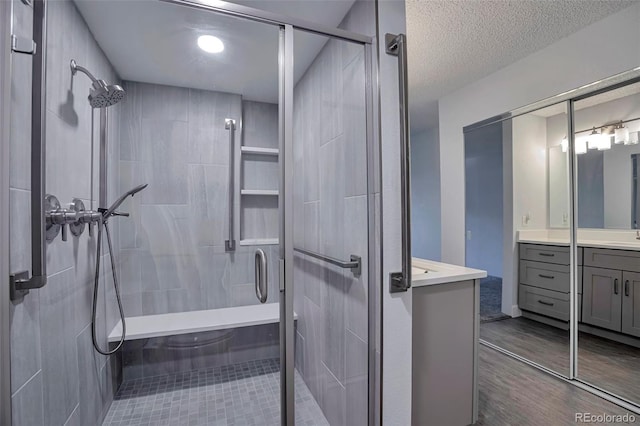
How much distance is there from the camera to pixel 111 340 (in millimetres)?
1498

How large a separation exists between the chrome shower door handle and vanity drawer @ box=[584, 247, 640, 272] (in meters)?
2.38

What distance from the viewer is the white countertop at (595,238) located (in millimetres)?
1970

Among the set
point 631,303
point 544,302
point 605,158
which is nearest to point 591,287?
point 631,303

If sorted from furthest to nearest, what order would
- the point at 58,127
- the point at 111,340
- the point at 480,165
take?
1. the point at 480,165
2. the point at 111,340
3. the point at 58,127

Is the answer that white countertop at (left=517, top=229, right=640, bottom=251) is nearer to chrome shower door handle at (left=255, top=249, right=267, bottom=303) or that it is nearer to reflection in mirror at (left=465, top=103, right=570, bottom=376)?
reflection in mirror at (left=465, top=103, right=570, bottom=376)

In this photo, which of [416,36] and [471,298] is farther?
[416,36]

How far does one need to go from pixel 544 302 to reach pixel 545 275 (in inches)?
8.9

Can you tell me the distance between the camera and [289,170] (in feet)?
3.99

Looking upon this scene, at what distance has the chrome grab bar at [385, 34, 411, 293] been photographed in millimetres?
1245

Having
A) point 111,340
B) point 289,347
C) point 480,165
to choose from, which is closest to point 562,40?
point 480,165

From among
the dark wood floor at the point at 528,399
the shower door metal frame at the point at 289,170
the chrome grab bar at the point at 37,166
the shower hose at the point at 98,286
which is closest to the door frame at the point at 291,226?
the shower door metal frame at the point at 289,170

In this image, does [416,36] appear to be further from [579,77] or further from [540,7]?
[579,77]

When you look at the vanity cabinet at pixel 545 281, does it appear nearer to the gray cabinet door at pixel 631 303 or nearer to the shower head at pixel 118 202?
the gray cabinet door at pixel 631 303

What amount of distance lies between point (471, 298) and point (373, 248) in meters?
0.70
